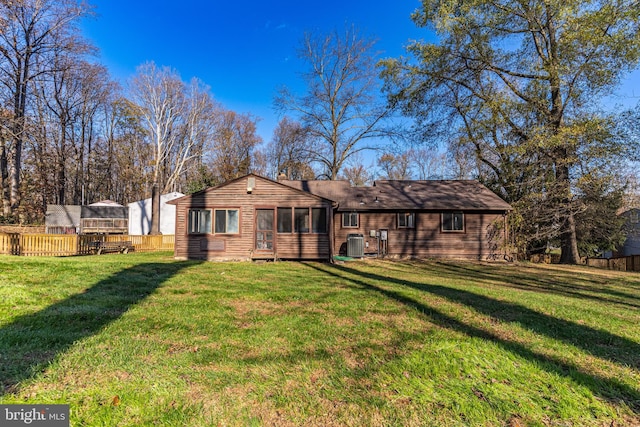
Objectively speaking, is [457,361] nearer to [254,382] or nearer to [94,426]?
[254,382]

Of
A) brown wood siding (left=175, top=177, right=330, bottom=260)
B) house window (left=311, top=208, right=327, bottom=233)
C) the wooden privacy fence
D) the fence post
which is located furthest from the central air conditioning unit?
the fence post

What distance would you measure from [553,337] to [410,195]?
1440 cm

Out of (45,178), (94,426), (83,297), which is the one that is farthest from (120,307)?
(45,178)

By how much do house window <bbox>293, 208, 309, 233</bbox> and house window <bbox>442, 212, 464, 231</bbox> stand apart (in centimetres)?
794

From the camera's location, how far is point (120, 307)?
5.21 meters

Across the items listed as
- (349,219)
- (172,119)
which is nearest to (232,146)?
(172,119)

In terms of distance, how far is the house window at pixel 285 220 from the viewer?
14.4 m

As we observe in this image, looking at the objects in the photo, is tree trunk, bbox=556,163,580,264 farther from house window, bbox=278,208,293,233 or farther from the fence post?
the fence post

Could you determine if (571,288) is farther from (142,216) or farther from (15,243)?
(142,216)

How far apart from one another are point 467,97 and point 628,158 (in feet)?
27.9

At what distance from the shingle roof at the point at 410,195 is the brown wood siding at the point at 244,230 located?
3.37m

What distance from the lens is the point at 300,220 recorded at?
1447 cm

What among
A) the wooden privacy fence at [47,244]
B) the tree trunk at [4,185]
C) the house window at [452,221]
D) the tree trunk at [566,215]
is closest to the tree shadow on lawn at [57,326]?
the wooden privacy fence at [47,244]

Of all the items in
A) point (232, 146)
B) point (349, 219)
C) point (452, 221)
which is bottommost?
point (452, 221)
